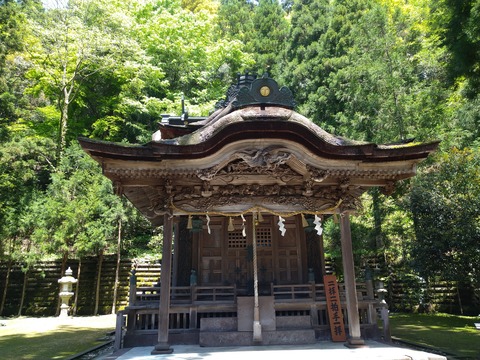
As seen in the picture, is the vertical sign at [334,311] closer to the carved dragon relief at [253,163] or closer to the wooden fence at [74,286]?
the carved dragon relief at [253,163]

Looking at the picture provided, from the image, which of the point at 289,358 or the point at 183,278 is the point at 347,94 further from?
the point at 289,358

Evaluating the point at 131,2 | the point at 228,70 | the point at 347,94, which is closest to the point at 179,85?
the point at 228,70

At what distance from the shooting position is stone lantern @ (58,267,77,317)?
17.6 metres

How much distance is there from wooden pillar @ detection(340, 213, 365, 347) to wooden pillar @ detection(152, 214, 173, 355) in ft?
13.3

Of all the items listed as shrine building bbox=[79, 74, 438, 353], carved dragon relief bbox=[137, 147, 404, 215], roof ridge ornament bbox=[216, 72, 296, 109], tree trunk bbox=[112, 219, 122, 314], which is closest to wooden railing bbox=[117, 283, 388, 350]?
shrine building bbox=[79, 74, 438, 353]

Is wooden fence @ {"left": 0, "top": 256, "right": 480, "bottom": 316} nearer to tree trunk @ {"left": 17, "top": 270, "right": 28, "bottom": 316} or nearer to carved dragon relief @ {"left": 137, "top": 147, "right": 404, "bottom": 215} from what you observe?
tree trunk @ {"left": 17, "top": 270, "right": 28, "bottom": 316}

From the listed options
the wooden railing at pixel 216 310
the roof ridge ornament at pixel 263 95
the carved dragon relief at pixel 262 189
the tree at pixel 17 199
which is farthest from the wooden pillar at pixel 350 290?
the tree at pixel 17 199

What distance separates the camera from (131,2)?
101ft

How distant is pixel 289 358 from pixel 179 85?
2637cm

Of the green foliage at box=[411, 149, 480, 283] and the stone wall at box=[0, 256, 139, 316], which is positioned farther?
the stone wall at box=[0, 256, 139, 316]

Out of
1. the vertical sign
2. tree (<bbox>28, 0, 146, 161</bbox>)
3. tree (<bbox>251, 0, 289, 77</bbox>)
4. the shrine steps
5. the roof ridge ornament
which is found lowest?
the shrine steps

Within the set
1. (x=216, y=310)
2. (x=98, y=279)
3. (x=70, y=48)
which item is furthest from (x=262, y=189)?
(x=70, y=48)

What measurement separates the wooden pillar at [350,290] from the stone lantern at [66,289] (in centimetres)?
1497

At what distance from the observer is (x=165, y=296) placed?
7734mm
